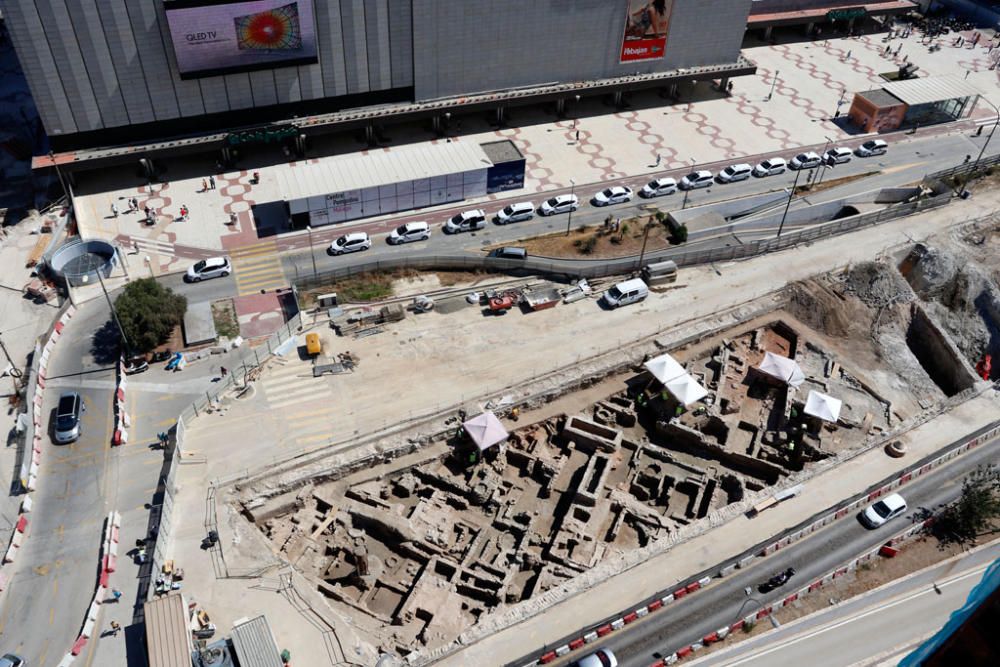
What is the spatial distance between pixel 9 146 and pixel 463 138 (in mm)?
58283

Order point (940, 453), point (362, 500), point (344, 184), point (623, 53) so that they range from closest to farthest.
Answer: point (362, 500)
point (940, 453)
point (344, 184)
point (623, 53)

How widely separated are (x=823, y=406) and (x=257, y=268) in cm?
5824

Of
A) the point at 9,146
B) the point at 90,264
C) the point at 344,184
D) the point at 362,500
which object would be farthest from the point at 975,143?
the point at 9,146

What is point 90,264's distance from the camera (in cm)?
7950

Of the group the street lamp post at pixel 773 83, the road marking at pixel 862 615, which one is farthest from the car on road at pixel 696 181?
the road marking at pixel 862 615

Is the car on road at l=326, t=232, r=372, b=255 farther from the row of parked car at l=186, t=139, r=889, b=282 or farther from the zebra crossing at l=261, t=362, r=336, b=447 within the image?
the zebra crossing at l=261, t=362, r=336, b=447

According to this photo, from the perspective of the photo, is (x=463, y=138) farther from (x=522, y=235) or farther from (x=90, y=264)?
(x=90, y=264)

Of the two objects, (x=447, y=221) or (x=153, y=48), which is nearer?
(x=153, y=48)

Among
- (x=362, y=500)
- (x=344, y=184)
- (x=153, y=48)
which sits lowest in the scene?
(x=362, y=500)

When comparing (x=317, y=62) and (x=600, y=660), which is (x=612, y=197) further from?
(x=600, y=660)

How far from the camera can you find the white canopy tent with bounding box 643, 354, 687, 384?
69162 mm

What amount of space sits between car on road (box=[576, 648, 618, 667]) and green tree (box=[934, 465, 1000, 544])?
29014 mm

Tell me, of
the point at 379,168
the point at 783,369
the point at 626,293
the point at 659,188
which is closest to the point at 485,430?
the point at 626,293

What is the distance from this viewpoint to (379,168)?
291 feet
